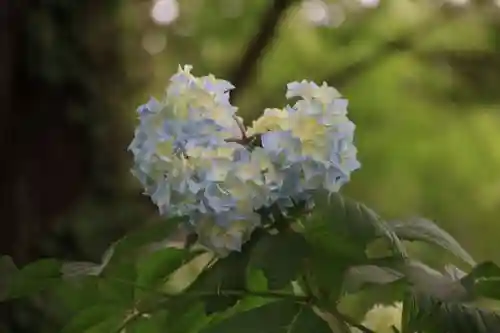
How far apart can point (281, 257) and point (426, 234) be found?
125 millimetres

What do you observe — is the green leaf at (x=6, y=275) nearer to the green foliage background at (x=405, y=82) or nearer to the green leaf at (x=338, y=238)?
the green leaf at (x=338, y=238)

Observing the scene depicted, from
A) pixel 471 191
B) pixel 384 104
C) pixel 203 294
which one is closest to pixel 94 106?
pixel 384 104

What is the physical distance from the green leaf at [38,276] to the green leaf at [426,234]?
26cm

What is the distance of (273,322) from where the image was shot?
21.4 inches

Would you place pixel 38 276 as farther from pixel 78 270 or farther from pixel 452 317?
pixel 452 317

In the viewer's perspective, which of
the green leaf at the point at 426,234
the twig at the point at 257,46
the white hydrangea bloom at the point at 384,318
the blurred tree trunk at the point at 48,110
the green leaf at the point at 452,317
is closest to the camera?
the green leaf at the point at 452,317

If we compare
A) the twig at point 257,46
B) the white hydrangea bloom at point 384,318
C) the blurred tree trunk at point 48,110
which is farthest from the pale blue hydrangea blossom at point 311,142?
the twig at point 257,46

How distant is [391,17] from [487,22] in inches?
9.3

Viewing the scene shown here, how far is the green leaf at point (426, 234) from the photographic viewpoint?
1.97ft

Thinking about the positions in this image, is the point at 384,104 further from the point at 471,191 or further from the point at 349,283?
the point at 349,283

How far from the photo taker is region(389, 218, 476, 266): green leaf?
23.7 inches

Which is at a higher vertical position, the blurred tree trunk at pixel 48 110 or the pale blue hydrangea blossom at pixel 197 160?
the blurred tree trunk at pixel 48 110

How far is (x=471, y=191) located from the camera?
6.44ft

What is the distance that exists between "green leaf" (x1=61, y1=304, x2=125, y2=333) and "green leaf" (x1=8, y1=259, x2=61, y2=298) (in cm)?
4
